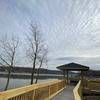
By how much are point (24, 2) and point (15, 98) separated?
25.9ft

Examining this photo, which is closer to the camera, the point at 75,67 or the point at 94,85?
the point at 94,85

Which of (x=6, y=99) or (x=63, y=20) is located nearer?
(x=6, y=99)

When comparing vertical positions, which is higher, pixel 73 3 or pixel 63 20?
pixel 63 20

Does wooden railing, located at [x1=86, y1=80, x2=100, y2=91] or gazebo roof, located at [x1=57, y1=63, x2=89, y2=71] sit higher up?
gazebo roof, located at [x1=57, y1=63, x2=89, y2=71]

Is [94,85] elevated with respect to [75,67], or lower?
lower

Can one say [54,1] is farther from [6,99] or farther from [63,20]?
[6,99]

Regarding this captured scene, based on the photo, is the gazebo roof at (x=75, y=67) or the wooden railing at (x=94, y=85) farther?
the gazebo roof at (x=75, y=67)

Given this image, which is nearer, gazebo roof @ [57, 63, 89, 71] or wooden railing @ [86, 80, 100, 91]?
wooden railing @ [86, 80, 100, 91]

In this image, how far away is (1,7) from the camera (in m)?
13.5

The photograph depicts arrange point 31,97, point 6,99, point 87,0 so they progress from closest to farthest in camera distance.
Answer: point 6,99 < point 31,97 < point 87,0

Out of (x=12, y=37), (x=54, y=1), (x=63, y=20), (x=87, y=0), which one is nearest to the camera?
(x=87, y=0)

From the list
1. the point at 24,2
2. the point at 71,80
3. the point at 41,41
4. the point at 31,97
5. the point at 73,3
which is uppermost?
the point at 41,41

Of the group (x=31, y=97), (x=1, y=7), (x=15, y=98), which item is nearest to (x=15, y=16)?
(x=1, y=7)

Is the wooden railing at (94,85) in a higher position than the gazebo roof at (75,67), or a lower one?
lower
